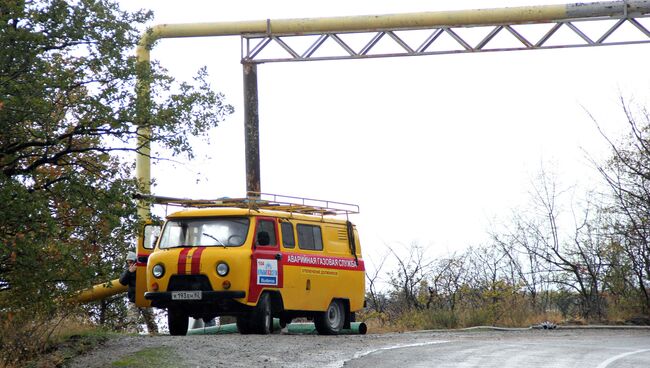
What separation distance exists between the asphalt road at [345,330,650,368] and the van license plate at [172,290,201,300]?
13.7 ft

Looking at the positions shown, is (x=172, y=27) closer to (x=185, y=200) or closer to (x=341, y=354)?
(x=185, y=200)

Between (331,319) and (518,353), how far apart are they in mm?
6818

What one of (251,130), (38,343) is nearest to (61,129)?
(38,343)

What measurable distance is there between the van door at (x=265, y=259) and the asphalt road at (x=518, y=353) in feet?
10.6

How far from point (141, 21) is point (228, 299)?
5.32 metres

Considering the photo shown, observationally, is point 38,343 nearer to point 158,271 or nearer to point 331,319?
point 158,271

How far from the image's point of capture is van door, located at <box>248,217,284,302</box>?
65.1 feet

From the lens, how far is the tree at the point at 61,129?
14977mm

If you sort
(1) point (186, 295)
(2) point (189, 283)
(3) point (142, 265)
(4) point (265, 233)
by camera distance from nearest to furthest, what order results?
(1) point (186, 295)
(2) point (189, 283)
(4) point (265, 233)
(3) point (142, 265)

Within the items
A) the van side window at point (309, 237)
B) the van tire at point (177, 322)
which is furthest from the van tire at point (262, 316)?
the van side window at point (309, 237)

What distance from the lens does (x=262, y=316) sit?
65.6 feet

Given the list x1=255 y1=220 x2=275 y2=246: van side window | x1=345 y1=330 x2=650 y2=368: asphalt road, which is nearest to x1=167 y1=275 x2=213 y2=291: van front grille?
x1=255 y1=220 x2=275 y2=246: van side window

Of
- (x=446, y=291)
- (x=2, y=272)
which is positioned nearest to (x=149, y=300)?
(x=2, y=272)

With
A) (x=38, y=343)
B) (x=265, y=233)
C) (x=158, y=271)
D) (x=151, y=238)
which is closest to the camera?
(x=38, y=343)
